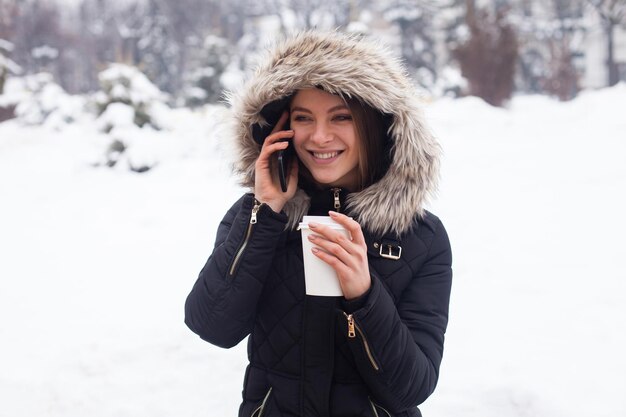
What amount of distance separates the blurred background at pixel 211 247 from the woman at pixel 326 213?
226mm

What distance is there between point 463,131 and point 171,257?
7.71m

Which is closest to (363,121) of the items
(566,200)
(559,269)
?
(559,269)

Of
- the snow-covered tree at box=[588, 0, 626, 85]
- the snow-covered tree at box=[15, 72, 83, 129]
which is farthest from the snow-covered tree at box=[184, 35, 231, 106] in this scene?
the snow-covered tree at box=[588, 0, 626, 85]

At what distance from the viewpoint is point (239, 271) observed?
160 cm

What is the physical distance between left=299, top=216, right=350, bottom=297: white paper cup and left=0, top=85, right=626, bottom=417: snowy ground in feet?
2.33

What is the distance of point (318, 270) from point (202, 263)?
4523 mm

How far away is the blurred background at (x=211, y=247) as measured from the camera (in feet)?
10.5

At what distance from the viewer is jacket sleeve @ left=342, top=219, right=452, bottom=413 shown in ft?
4.69

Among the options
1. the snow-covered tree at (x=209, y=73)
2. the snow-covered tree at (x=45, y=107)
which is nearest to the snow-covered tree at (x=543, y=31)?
the snow-covered tree at (x=209, y=73)

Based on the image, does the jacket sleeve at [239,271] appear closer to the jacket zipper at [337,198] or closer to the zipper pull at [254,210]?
the zipper pull at [254,210]

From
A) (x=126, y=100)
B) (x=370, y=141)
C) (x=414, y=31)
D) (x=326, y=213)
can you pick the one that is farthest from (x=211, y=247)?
(x=414, y=31)

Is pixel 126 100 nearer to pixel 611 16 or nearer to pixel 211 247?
pixel 211 247

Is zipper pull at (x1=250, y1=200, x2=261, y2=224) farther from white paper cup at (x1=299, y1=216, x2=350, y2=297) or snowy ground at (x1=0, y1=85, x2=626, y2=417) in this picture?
snowy ground at (x1=0, y1=85, x2=626, y2=417)

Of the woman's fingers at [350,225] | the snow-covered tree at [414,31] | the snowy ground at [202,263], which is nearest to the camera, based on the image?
the woman's fingers at [350,225]
